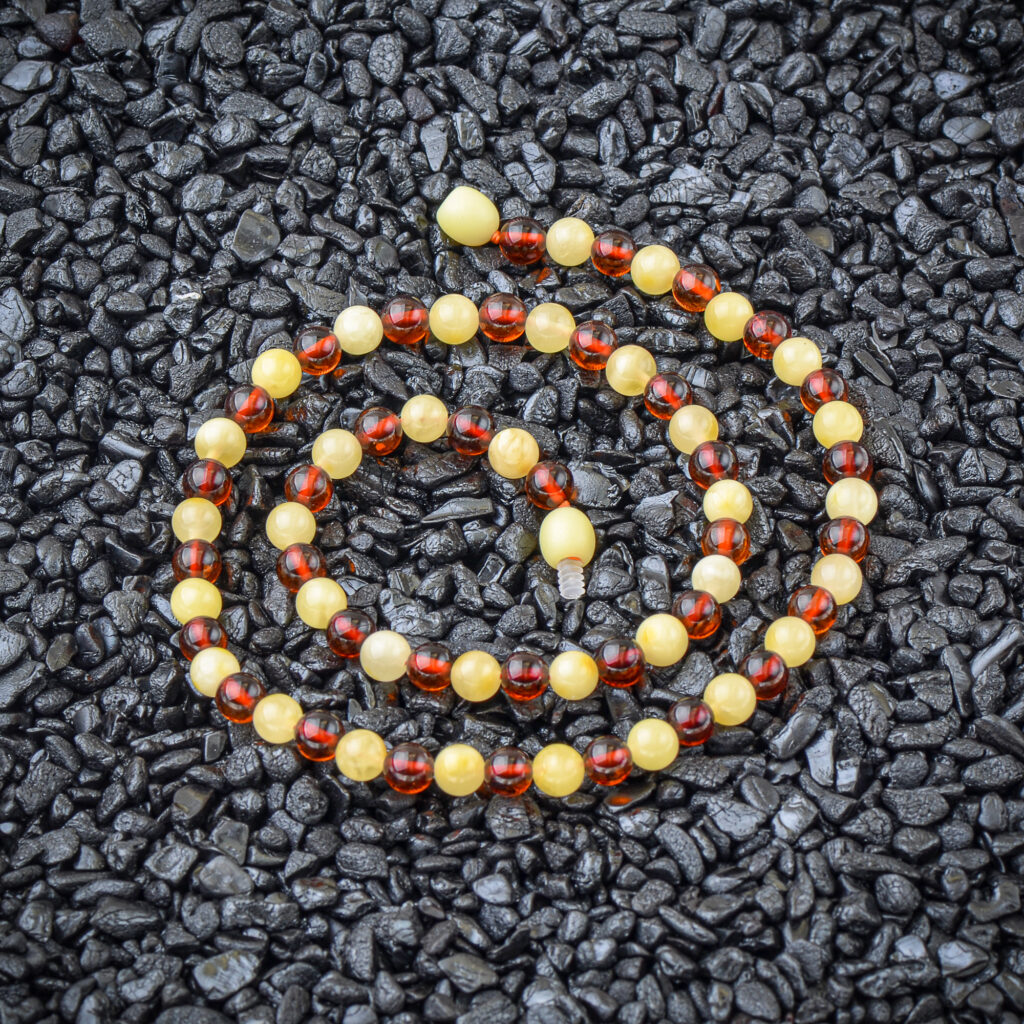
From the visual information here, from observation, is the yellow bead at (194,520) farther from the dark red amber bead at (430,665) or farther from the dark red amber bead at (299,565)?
the dark red amber bead at (430,665)

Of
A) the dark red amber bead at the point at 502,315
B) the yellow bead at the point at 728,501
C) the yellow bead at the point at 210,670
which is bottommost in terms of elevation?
the yellow bead at the point at 210,670

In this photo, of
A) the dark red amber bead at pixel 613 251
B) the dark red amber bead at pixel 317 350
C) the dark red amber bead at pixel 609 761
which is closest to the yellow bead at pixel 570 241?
the dark red amber bead at pixel 613 251

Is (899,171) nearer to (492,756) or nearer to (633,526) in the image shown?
(633,526)

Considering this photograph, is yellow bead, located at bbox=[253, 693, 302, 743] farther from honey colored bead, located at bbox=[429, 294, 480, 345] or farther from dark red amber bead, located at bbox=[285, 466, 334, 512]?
honey colored bead, located at bbox=[429, 294, 480, 345]

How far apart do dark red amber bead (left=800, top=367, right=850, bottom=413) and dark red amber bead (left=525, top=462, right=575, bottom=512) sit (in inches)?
26.4

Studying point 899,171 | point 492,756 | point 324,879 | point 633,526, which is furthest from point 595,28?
point 324,879

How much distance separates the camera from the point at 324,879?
7.09ft

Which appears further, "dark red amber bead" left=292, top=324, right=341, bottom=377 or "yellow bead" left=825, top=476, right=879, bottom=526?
"dark red amber bead" left=292, top=324, right=341, bottom=377

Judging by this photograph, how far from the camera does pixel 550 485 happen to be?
2619 millimetres

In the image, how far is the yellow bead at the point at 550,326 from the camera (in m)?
2.87

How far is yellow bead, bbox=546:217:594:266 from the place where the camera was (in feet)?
9.81

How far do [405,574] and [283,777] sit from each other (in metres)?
0.57

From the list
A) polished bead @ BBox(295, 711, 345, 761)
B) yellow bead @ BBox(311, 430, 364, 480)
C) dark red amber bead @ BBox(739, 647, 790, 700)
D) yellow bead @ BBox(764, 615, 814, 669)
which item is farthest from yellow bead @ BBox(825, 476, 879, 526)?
polished bead @ BBox(295, 711, 345, 761)

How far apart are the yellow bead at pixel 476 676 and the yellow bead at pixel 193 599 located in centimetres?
59
